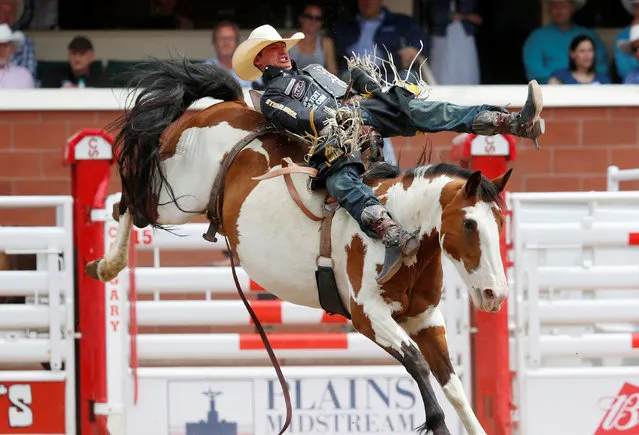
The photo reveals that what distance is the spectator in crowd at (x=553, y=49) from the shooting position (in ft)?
29.9

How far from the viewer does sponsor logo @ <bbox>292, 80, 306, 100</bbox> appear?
197 inches

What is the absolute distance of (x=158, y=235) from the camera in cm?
586

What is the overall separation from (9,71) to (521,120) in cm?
526

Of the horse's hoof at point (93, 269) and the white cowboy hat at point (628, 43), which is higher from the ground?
the white cowboy hat at point (628, 43)

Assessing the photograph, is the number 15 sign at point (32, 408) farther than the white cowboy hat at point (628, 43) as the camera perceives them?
No

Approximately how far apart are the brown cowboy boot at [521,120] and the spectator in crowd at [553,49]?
470 cm

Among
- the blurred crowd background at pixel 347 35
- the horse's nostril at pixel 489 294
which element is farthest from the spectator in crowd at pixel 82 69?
the horse's nostril at pixel 489 294

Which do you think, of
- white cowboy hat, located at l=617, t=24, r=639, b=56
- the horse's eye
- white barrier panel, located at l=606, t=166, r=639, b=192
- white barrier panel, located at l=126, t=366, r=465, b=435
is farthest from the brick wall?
the horse's eye

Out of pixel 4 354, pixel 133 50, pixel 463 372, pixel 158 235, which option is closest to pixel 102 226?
pixel 158 235

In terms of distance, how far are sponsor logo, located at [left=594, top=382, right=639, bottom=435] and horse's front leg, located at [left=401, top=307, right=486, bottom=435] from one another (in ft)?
3.82

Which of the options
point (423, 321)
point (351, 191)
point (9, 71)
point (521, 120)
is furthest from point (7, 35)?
point (521, 120)

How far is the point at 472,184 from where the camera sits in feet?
14.9

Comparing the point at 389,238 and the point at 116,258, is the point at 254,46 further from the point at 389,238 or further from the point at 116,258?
the point at 116,258

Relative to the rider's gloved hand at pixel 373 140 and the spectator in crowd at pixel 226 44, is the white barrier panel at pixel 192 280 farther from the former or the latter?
the spectator in crowd at pixel 226 44
